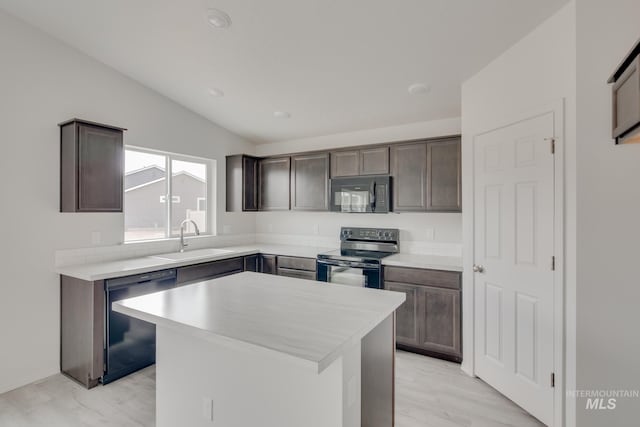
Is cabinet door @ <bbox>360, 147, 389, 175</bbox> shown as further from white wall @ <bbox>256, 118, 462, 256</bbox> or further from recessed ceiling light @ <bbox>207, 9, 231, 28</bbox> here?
recessed ceiling light @ <bbox>207, 9, 231, 28</bbox>

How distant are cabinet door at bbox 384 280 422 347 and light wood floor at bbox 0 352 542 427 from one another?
36 cm

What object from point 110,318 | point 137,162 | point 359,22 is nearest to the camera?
point 359,22

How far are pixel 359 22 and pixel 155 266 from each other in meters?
2.68

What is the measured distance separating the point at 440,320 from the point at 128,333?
9.34 ft

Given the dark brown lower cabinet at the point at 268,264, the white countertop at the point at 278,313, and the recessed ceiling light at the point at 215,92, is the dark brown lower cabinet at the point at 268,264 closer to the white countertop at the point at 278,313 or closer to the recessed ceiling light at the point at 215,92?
the white countertop at the point at 278,313

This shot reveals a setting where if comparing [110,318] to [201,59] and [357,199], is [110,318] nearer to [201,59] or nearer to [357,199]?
[201,59]

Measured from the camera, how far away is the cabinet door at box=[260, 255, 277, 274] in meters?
4.05

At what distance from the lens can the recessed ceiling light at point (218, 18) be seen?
2.30m

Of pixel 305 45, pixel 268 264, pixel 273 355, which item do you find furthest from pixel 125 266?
pixel 305 45

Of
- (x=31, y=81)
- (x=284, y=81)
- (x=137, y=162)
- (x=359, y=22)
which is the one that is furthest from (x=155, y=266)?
(x=359, y=22)

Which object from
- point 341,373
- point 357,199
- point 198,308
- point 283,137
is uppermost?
point 283,137

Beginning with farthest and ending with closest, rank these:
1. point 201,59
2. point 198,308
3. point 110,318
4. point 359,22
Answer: point 201,59 < point 110,318 < point 359,22 < point 198,308

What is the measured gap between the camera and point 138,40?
2.75 meters

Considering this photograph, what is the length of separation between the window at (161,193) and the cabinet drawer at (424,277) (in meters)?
2.58
